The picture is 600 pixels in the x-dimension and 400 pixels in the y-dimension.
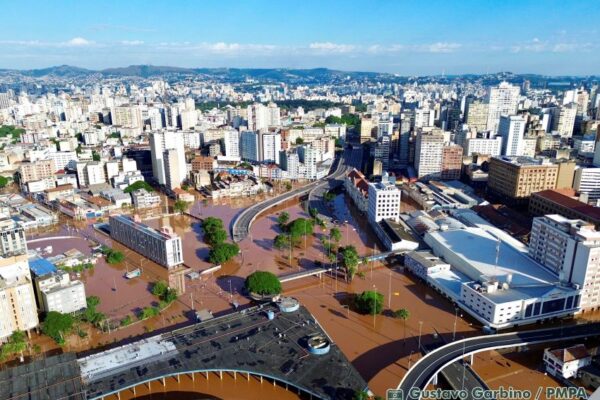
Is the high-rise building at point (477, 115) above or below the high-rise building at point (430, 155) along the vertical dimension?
above

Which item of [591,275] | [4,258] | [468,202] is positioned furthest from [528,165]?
[4,258]

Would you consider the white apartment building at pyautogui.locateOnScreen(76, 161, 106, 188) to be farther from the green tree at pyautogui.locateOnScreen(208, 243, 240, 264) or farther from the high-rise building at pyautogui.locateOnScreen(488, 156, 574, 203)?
the high-rise building at pyautogui.locateOnScreen(488, 156, 574, 203)

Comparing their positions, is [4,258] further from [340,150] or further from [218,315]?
[340,150]

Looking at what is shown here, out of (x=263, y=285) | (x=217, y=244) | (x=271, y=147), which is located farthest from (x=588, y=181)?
(x=271, y=147)

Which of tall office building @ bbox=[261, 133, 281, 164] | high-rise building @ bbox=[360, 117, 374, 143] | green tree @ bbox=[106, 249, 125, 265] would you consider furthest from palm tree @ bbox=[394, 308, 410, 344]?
high-rise building @ bbox=[360, 117, 374, 143]

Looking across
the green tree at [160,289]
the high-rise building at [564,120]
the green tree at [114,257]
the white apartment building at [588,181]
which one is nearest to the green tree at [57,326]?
the green tree at [160,289]

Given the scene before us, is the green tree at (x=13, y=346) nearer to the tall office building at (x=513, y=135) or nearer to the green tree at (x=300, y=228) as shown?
the green tree at (x=300, y=228)

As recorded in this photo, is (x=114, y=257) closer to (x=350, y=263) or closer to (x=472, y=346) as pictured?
(x=350, y=263)
